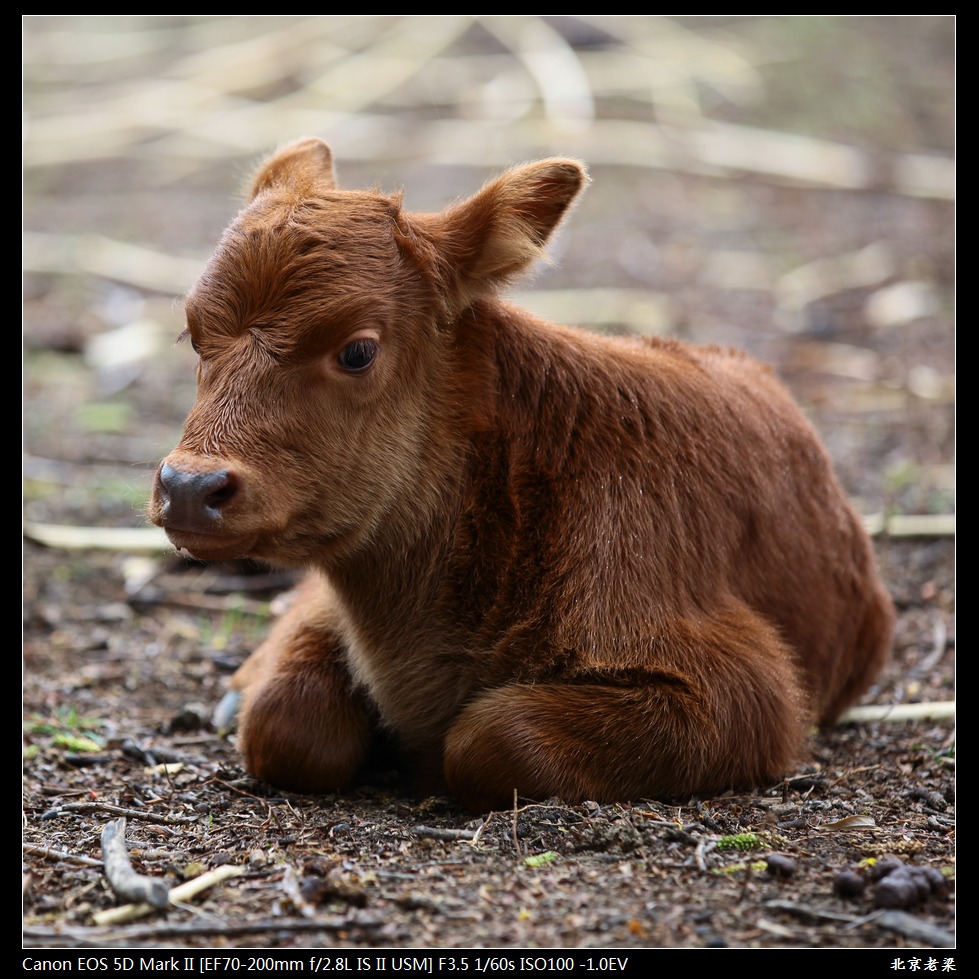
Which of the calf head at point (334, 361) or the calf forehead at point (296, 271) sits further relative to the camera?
the calf forehead at point (296, 271)

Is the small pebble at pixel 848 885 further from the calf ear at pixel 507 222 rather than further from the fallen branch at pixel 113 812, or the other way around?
the calf ear at pixel 507 222

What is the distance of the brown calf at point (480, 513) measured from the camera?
4711mm

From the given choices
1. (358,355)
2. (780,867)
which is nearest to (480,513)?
(358,355)

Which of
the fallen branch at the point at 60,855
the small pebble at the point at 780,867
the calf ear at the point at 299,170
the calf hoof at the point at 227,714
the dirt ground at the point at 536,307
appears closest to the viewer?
the dirt ground at the point at 536,307

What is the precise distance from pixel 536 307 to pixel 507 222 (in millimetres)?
7482

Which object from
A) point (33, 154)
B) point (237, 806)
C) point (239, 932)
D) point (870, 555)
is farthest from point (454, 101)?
point (239, 932)

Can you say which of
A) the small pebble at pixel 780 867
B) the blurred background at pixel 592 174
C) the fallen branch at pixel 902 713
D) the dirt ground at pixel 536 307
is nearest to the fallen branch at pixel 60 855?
the dirt ground at pixel 536 307

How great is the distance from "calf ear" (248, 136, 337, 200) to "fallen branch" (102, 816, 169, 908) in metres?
2.56

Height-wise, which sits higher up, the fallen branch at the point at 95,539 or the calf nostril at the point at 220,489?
the calf nostril at the point at 220,489

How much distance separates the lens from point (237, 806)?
16.5ft

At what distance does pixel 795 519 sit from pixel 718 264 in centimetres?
927

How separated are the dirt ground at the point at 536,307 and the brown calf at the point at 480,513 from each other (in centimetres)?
27

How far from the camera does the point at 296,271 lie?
4.73m
